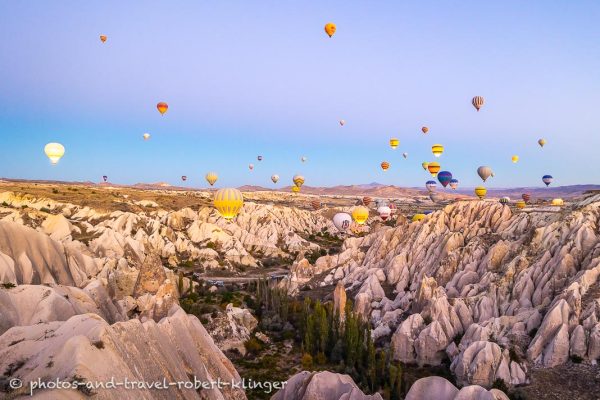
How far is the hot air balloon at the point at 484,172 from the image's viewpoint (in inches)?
2802

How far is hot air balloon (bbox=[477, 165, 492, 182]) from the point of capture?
71.2 meters

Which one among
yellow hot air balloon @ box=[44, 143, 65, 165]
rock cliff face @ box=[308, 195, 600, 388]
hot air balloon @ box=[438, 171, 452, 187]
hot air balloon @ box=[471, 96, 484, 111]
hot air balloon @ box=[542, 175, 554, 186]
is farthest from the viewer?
hot air balloon @ box=[542, 175, 554, 186]

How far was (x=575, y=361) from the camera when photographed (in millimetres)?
25047

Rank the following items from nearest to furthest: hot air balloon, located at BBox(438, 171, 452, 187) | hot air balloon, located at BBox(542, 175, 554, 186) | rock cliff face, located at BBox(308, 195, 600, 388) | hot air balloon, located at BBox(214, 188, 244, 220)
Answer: rock cliff face, located at BBox(308, 195, 600, 388), hot air balloon, located at BBox(214, 188, 244, 220), hot air balloon, located at BBox(438, 171, 452, 187), hot air balloon, located at BBox(542, 175, 554, 186)

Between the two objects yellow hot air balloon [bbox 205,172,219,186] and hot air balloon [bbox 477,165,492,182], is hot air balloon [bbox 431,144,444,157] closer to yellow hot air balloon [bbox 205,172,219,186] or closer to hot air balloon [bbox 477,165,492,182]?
hot air balloon [bbox 477,165,492,182]

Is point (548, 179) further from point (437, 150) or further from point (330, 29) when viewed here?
point (330, 29)

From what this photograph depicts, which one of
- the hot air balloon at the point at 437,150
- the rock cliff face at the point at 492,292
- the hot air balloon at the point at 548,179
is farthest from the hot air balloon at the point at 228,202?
the hot air balloon at the point at 548,179

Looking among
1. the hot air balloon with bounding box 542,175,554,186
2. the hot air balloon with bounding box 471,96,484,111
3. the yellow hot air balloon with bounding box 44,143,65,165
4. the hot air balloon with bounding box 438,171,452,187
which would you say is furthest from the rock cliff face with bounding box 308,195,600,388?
the hot air balloon with bounding box 542,175,554,186

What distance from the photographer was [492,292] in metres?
32.7

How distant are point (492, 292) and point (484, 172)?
145 feet

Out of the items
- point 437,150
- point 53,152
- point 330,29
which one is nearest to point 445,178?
point 437,150

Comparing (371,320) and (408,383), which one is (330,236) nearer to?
(371,320)

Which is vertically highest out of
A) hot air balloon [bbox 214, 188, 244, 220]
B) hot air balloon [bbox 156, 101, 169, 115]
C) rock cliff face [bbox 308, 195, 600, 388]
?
hot air balloon [bbox 156, 101, 169, 115]

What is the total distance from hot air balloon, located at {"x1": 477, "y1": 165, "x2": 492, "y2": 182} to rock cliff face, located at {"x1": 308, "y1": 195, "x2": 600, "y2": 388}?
2573 centimetres
